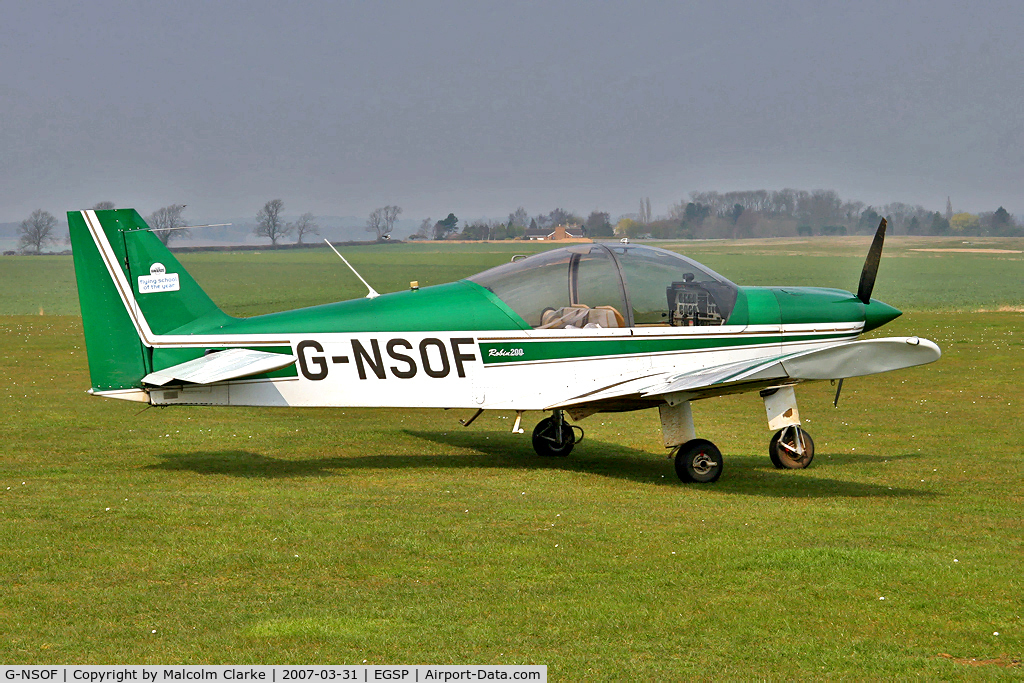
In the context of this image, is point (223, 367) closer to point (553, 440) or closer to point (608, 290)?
point (608, 290)

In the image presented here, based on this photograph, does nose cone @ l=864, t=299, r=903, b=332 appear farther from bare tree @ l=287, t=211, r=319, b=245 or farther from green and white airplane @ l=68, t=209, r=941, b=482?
bare tree @ l=287, t=211, r=319, b=245

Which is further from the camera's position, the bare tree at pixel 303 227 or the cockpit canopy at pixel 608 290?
the bare tree at pixel 303 227

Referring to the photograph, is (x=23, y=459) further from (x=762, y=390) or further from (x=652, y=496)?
(x=762, y=390)

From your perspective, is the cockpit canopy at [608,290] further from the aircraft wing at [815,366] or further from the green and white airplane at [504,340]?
the aircraft wing at [815,366]

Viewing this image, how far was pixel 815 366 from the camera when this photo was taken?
9.53 m

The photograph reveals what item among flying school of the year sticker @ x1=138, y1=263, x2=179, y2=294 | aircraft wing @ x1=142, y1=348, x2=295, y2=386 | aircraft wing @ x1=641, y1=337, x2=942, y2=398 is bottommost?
aircraft wing @ x1=641, y1=337, x2=942, y2=398

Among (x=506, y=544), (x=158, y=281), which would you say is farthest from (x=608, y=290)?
(x=158, y=281)

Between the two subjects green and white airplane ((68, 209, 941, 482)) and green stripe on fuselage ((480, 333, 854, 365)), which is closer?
green and white airplane ((68, 209, 941, 482))

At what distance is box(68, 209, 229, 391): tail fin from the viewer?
9.85m

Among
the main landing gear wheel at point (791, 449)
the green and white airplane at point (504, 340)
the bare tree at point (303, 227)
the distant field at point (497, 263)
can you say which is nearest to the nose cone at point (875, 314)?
the green and white airplane at point (504, 340)

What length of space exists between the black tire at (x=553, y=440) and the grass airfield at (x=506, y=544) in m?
0.19

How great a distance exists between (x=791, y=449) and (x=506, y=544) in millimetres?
4718

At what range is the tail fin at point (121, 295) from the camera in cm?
985

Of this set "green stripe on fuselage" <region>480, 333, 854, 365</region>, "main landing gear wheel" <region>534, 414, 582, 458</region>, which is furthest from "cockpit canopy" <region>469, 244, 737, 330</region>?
"main landing gear wheel" <region>534, 414, 582, 458</region>
